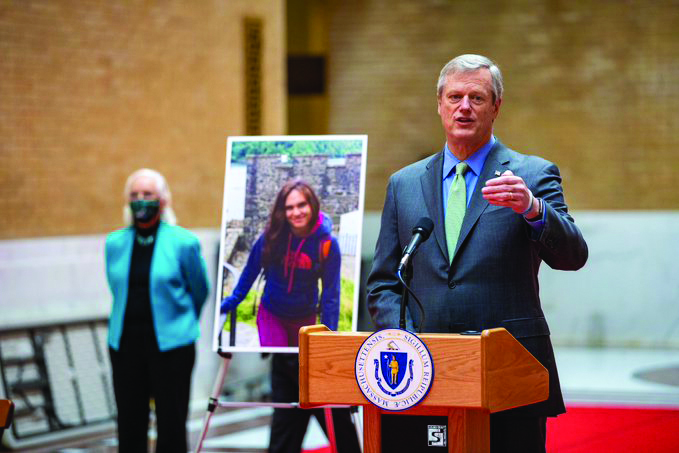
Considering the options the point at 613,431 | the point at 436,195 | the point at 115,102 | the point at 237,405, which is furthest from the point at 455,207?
the point at 115,102

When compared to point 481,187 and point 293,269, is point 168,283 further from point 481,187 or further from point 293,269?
point 481,187

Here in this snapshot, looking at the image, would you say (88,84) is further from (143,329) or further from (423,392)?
(423,392)

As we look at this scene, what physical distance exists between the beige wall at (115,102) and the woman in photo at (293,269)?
3554 millimetres

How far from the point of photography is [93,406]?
7.10 meters

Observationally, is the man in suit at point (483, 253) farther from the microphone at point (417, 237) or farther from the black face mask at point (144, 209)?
the black face mask at point (144, 209)

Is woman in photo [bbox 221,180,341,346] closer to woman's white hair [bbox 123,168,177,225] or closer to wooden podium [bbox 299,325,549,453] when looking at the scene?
woman's white hair [bbox 123,168,177,225]

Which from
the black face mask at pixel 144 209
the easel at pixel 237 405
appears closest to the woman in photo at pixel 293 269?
the easel at pixel 237 405

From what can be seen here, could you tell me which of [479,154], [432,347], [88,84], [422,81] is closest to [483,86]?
[479,154]

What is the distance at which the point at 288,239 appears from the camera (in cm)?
430

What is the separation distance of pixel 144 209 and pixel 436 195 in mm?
2486

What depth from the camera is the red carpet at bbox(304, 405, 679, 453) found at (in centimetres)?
598

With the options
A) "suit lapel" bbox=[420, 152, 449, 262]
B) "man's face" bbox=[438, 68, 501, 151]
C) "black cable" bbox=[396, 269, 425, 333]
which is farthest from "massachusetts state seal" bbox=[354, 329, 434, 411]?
"man's face" bbox=[438, 68, 501, 151]

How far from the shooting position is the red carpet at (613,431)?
598 centimetres

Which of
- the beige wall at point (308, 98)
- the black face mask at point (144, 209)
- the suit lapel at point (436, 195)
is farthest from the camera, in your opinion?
the beige wall at point (308, 98)
